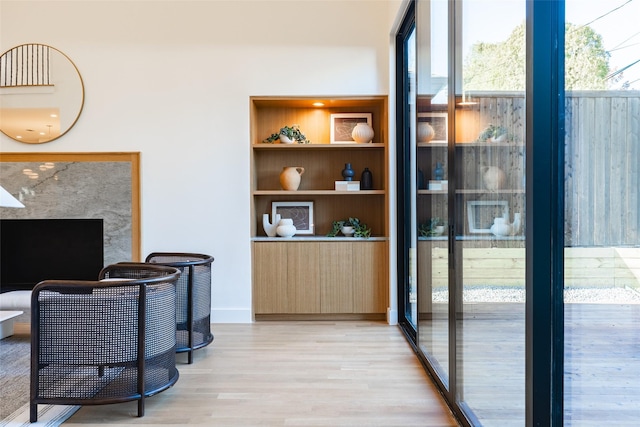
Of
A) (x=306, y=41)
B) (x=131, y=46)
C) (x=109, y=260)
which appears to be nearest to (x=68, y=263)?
(x=109, y=260)

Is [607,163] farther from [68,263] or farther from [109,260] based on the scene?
[68,263]

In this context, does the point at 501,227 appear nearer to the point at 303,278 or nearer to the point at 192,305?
the point at 192,305

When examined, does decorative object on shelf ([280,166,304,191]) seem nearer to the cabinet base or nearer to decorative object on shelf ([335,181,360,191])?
decorative object on shelf ([335,181,360,191])

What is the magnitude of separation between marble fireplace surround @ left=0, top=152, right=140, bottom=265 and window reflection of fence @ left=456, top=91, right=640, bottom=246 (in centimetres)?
377

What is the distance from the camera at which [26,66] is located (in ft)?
13.8

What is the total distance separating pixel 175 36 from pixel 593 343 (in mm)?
4127

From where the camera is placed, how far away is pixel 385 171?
14.0 feet

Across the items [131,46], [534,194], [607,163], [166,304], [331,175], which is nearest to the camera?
[607,163]

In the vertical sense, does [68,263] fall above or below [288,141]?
below

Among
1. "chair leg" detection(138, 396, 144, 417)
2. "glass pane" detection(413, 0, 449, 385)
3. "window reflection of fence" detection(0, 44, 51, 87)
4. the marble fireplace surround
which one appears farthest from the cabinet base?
"window reflection of fence" detection(0, 44, 51, 87)

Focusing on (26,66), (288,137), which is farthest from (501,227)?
(26,66)

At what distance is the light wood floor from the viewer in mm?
2312

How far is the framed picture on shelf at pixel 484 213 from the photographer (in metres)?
1.75

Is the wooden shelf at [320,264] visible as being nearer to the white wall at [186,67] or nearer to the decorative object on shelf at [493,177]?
the white wall at [186,67]
